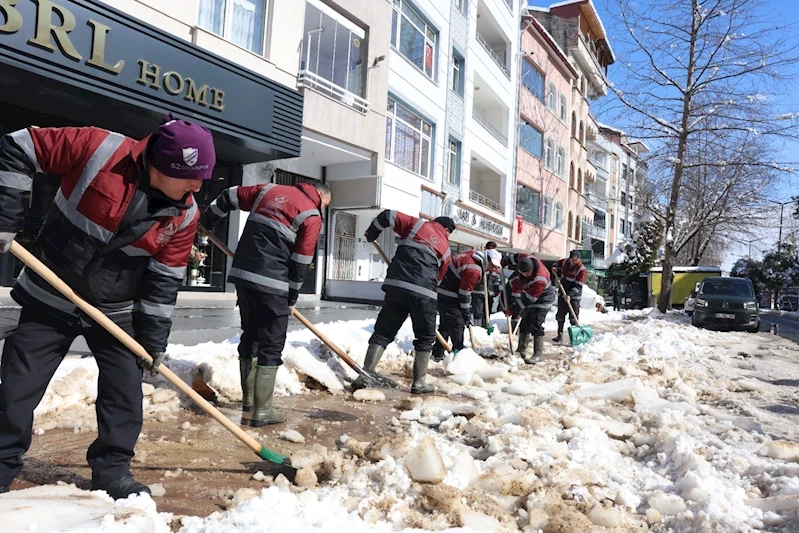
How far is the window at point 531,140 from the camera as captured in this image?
82.3ft

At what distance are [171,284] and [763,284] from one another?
56980 mm

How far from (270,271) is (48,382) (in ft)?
5.97

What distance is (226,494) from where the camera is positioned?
9.01 feet

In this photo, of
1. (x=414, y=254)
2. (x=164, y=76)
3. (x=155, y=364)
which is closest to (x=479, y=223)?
(x=164, y=76)

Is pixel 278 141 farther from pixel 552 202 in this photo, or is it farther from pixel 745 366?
pixel 552 202

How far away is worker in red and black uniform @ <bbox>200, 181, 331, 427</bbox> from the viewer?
13.3 ft

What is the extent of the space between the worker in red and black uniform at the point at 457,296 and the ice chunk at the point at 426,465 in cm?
422

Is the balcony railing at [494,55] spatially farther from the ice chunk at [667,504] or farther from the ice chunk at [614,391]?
the ice chunk at [667,504]

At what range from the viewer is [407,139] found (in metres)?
15.4

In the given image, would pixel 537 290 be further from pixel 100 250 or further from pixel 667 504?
pixel 100 250

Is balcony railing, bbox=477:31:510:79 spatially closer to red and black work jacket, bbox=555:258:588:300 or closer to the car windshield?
the car windshield

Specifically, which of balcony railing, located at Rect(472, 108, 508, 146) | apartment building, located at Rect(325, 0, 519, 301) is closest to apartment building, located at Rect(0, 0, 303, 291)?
apartment building, located at Rect(325, 0, 519, 301)

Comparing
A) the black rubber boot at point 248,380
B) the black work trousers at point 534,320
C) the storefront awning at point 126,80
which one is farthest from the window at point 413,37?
the black rubber boot at point 248,380

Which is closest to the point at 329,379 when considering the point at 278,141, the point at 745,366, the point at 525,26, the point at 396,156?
the point at 278,141
